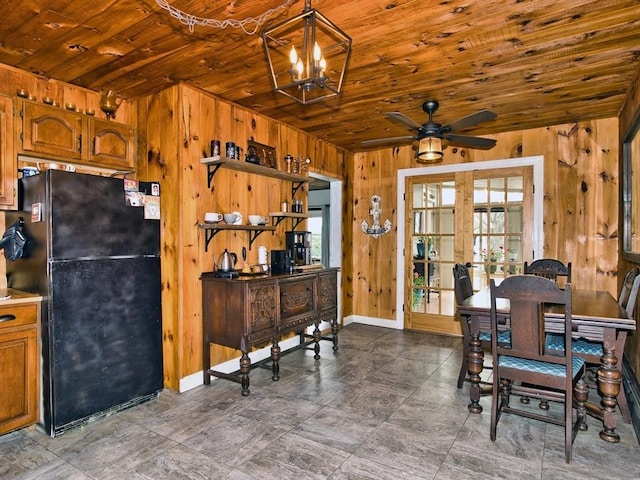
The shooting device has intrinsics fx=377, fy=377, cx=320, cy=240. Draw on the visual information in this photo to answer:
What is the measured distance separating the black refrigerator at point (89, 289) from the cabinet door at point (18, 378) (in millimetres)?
63

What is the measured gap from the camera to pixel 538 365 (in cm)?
235

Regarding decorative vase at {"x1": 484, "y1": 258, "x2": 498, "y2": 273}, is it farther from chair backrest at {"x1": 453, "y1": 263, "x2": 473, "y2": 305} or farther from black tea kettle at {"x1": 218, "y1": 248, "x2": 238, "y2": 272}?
black tea kettle at {"x1": 218, "y1": 248, "x2": 238, "y2": 272}

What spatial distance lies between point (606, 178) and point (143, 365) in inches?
194

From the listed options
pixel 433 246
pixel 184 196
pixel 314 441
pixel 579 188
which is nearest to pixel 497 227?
pixel 433 246

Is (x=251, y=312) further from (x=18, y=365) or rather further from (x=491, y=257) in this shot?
(x=491, y=257)

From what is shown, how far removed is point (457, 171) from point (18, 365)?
483 cm

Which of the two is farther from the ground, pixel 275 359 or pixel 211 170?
pixel 211 170

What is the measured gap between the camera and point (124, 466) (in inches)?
84.5

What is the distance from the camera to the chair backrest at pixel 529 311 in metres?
2.16

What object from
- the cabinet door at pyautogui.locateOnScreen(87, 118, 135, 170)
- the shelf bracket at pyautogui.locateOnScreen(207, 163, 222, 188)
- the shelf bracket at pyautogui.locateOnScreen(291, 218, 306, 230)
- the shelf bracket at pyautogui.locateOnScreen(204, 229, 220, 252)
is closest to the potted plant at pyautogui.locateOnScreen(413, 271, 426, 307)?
the shelf bracket at pyautogui.locateOnScreen(291, 218, 306, 230)

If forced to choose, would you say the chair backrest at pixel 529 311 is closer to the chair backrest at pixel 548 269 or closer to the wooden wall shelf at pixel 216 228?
the chair backrest at pixel 548 269

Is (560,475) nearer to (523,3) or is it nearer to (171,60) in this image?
(523,3)

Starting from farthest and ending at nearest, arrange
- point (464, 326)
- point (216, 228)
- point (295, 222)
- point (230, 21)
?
point (295, 222) < point (216, 228) < point (464, 326) < point (230, 21)

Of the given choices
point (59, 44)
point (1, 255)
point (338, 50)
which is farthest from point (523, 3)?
point (1, 255)
